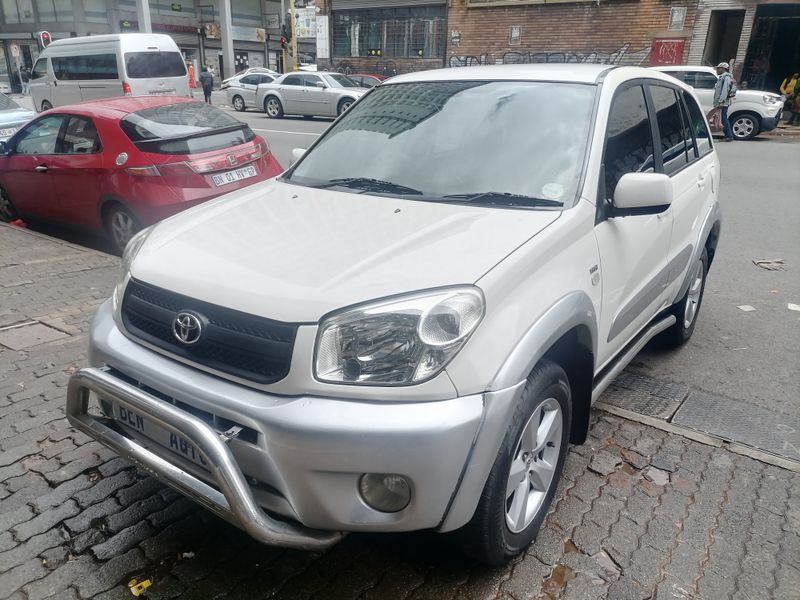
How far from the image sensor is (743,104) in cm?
1616

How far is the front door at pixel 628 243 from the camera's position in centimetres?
283

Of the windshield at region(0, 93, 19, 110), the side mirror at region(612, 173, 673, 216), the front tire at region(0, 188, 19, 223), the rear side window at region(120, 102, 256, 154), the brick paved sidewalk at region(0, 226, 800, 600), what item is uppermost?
the side mirror at region(612, 173, 673, 216)

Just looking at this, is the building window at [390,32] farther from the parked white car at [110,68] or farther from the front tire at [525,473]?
the front tire at [525,473]

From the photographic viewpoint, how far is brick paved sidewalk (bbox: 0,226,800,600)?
2.36 meters

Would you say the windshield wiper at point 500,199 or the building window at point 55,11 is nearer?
the windshield wiper at point 500,199

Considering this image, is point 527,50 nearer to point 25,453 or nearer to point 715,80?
point 715,80

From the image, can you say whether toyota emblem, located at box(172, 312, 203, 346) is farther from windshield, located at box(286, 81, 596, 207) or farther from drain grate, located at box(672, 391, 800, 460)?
drain grate, located at box(672, 391, 800, 460)

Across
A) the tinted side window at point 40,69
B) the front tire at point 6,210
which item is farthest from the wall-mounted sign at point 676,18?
the front tire at point 6,210

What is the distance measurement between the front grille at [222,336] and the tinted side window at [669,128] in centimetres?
263

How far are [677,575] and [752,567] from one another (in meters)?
0.32

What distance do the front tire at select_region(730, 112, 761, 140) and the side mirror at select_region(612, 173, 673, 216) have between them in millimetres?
16199

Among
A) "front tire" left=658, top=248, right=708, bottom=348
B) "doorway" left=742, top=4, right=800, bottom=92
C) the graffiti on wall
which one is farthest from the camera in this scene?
the graffiti on wall

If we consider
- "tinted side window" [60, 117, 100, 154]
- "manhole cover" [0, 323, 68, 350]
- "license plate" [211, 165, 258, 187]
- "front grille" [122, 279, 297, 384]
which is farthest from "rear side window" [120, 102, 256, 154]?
"front grille" [122, 279, 297, 384]

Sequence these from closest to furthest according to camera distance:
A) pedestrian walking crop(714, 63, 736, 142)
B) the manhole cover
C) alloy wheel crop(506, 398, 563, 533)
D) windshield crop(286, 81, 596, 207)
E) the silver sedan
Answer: alloy wheel crop(506, 398, 563, 533) < windshield crop(286, 81, 596, 207) < the manhole cover < pedestrian walking crop(714, 63, 736, 142) < the silver sedan
